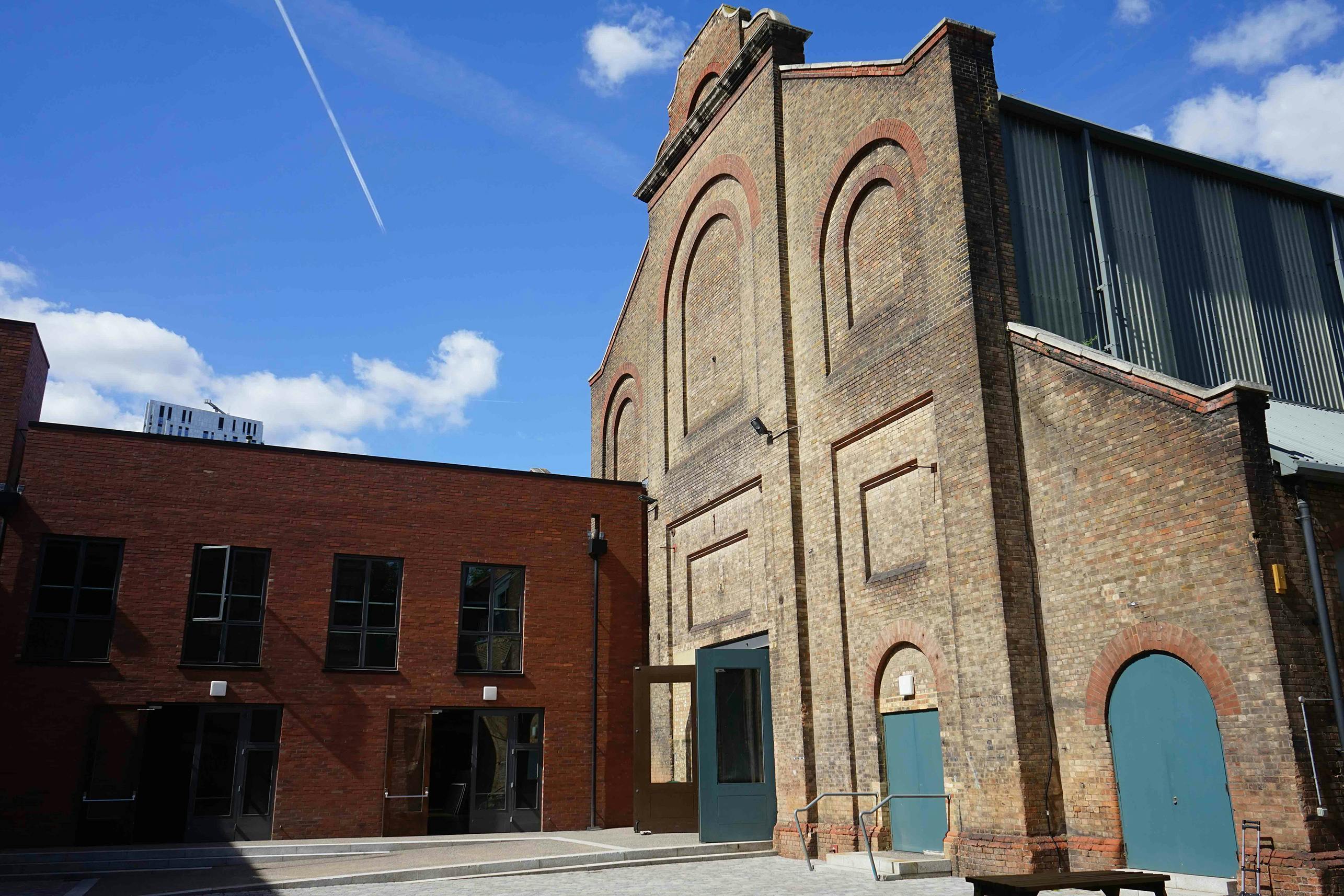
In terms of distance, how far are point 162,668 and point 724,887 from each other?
10795mm

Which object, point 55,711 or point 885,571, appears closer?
point 885,571

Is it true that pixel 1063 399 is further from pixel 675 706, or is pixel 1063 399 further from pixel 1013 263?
pixel 675 706

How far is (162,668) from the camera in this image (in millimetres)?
17547

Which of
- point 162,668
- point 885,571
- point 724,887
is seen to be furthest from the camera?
point 162,668

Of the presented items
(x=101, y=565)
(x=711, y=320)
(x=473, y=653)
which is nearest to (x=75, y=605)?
(x=101, y=565)

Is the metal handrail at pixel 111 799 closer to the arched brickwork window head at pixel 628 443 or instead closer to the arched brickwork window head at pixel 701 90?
the arched brickwork window head at pixel 628 443

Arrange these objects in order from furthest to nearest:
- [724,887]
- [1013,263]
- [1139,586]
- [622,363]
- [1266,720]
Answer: [622,363] < [1013,263] < [724,887] < [1139,586] < [1266,720]

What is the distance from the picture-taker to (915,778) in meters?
13.7

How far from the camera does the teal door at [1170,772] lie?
1018cm

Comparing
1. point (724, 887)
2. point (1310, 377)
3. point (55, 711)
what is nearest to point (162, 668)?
point (55, 711)

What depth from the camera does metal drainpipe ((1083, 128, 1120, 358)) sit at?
14.3 metres

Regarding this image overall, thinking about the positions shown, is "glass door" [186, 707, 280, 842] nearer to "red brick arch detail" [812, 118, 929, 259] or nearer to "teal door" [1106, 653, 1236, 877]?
"red brick arch detail" [812, 118, 929, 259]

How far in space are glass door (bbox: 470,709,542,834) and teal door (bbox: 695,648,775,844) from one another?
164 inches

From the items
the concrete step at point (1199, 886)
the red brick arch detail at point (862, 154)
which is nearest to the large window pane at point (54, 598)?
the red brick arch detail at point (862, 154)
